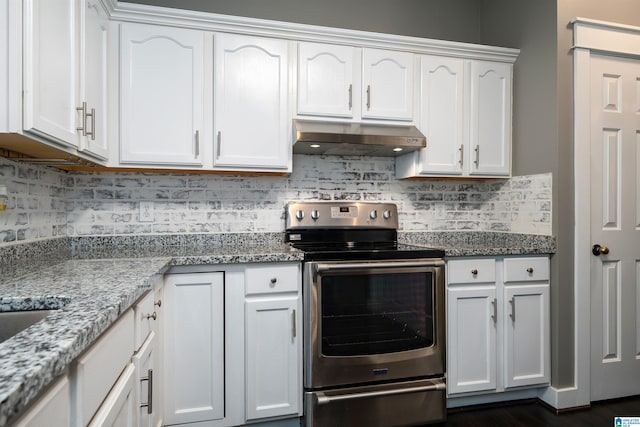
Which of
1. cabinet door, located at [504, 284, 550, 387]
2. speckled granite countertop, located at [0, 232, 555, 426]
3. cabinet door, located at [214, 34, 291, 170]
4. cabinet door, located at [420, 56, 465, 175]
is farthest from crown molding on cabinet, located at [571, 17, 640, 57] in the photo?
cabinet door, located at [214, 34, 291, 170]

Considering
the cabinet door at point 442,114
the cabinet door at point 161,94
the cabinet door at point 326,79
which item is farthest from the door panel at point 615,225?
the cabinet door at point 161,94

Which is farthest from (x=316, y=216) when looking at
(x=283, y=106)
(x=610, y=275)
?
(x=610, y=275)

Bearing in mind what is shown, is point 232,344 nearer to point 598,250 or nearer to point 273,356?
point 273,356

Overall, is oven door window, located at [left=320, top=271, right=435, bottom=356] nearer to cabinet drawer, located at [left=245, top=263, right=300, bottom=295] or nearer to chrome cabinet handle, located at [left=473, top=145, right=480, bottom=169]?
cabinet drawer, located at [left=245, top=263, right=300, bottom=295]

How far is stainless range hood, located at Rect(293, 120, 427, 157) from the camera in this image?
217cm

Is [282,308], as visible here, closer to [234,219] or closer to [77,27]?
[234,219]

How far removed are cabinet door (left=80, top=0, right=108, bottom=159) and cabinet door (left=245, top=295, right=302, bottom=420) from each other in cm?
103

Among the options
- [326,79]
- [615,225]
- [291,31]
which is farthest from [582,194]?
[291,31]

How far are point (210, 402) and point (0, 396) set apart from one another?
159 centimetres

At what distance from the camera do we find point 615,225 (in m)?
2.37

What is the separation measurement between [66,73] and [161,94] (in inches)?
29.1

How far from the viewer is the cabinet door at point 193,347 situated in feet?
6.04

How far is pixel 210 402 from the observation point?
6.21ft

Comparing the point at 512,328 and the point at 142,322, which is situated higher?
the point at 142,322
